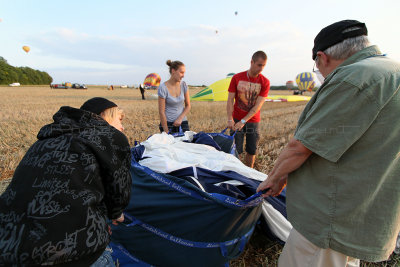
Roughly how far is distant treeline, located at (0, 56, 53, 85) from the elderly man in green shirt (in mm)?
70165

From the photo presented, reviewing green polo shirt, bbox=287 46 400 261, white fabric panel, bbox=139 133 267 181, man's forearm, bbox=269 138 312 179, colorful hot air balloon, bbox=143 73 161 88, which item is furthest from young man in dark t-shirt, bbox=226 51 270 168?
colorful hot air balloon, bbox=143 73 161 88

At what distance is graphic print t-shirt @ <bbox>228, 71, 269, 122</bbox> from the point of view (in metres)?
3.47

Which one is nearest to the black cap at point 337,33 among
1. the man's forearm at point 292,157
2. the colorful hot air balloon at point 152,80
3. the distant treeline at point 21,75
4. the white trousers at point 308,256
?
the man's forearm at point 292,157

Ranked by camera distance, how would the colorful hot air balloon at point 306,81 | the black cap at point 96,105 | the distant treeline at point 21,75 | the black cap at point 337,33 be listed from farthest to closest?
the distant treeline at point 21,75
the colorful hot air balloon at point 306,81
the black cap at point 96,105
the black cap at point 337,33

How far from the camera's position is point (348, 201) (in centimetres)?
106

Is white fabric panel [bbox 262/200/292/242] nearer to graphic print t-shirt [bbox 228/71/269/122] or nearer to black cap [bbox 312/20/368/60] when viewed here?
black cap [bbox 312/20/368/60]

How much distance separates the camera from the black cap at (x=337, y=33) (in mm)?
1113

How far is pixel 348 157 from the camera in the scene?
1.04m

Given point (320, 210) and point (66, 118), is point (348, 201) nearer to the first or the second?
point (320, 210)

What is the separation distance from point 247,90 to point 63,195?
9.85 ft

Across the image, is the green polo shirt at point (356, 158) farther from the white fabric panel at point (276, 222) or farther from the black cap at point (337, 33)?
the white fabric panel at point (276, 222)

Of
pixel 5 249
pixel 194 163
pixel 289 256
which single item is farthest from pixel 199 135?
pixel 5 249

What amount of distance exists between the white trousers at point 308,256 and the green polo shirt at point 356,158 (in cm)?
8

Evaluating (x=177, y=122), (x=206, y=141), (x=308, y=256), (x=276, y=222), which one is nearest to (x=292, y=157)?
(x=308, y=256)
